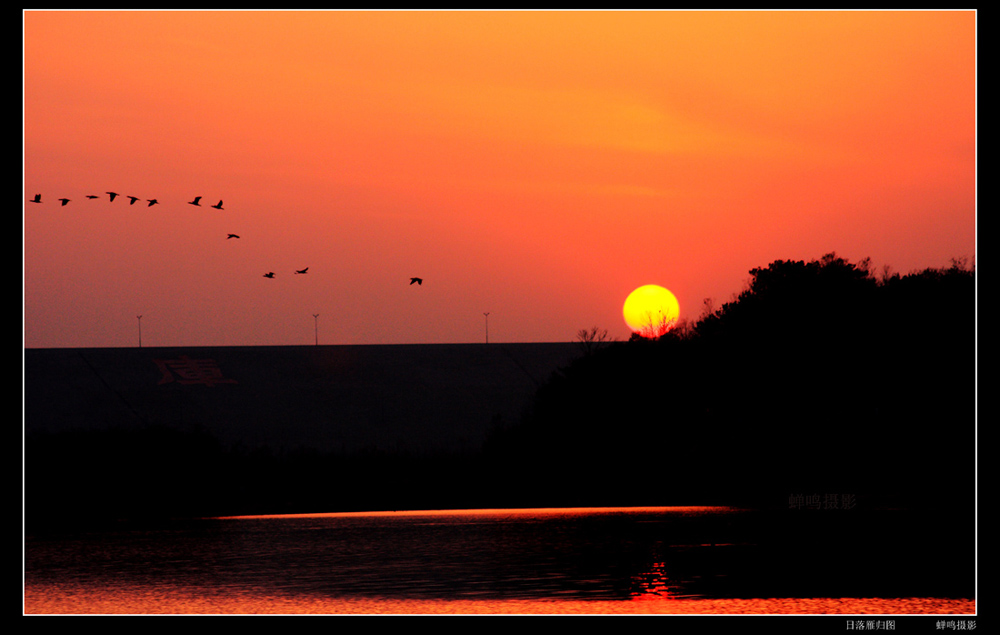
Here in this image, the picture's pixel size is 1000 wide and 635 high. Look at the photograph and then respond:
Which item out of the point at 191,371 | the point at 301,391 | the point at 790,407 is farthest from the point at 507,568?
the point at 191,371

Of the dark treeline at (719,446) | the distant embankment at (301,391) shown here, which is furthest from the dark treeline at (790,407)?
the distant embankment at (301,391)

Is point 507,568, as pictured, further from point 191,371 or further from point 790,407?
point 191,371

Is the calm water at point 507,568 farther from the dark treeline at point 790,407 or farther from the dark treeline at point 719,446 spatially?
the dark treeline at point 790,407

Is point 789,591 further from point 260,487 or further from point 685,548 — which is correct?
point 260,487

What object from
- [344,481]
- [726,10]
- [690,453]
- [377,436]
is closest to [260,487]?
[344,481]

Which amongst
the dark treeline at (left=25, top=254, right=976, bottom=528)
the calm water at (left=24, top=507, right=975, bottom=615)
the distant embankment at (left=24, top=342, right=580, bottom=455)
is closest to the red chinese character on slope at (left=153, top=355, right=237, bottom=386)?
the distant embankment at (left=24, top=342, right=580, bottom=455)

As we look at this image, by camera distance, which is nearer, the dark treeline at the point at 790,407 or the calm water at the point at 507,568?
the calm water at the point at 507,568
